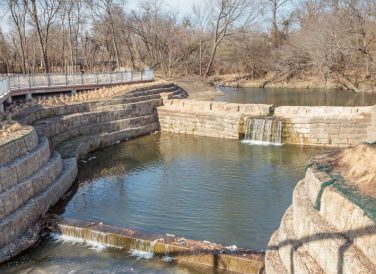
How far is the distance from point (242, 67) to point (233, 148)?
33.8 metres

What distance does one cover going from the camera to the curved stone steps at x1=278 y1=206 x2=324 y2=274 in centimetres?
544

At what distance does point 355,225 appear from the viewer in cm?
473

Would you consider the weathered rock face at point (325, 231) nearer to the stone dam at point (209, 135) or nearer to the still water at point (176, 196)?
the stone dam at point (209, 135)

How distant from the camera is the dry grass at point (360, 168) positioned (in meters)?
5.45

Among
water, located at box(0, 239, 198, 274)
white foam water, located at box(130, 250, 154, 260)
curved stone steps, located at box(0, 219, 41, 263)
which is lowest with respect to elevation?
water, located at box(0, 239, 198, 274)

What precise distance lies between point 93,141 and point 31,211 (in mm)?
8225

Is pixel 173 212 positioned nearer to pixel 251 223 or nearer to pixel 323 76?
pixel 251 223

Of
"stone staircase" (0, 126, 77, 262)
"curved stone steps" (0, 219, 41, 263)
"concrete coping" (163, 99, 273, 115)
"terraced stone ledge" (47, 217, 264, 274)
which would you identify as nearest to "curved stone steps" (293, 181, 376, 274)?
"terraced stone ledge" (47, 217, 264, 274)

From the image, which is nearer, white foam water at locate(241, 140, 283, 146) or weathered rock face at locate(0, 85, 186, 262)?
weathered rock face at locate(0, 85, 186, 262)

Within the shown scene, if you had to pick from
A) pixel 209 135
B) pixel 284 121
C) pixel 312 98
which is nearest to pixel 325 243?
pixel 284 121

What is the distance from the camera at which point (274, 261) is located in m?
6.64

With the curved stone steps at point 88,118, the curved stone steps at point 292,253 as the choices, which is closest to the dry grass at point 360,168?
the curved stone steps at point 292,253

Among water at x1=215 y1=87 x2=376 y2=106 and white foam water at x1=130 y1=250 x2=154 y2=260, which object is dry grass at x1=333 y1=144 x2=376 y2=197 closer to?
white foam water at x1=130 y1=250 x2=154 y2=260

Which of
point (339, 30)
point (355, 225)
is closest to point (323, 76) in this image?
Result: point (339, 30)
